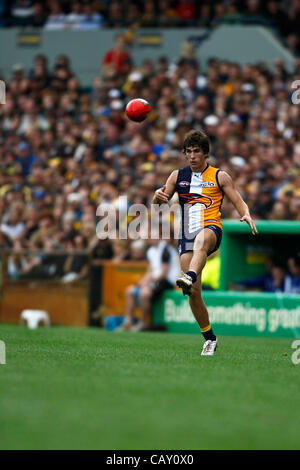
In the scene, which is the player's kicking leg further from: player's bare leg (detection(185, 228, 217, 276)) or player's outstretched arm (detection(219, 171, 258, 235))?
player's outstretched arm (detection(219, 171, 258, 235))

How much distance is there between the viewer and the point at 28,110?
24438 millimetres

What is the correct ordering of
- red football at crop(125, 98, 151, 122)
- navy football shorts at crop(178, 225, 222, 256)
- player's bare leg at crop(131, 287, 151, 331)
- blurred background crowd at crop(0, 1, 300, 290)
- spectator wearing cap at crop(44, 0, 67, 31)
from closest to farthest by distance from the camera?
navy football shorts at crop(178, 225, 222, 256)
red football at crop(125, 98, 151, 122)
player's bare leg at crop(131, 287, 151, 331)
blurred background crowd at crop(0, 1, 300, 290)
spectator wearing cap at crop(44, 0, 67, 31)

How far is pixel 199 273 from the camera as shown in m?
10.0

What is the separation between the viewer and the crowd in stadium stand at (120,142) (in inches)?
708

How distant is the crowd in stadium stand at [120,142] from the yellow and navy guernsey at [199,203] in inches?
220

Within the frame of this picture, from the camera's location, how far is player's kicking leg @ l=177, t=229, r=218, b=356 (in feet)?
32.4

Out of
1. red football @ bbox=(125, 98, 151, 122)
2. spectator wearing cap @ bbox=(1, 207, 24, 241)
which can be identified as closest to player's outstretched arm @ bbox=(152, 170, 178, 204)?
red football @ bbox=(125, 98, 151, 122)

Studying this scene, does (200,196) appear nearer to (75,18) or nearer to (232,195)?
(232,195)

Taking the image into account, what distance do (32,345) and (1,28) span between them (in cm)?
1849

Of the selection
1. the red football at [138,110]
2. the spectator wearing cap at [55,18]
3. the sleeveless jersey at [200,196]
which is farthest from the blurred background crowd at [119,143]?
the sleeveless jersey at [200,196]

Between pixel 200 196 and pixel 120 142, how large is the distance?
1171cm

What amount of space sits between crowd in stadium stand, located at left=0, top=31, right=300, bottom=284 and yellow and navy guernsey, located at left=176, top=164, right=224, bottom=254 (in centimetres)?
559

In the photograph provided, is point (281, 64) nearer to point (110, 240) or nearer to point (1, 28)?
point (110, 240)

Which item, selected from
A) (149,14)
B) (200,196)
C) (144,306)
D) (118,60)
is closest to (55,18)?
(149,14)
